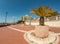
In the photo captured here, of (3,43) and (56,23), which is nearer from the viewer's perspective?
(3,43)

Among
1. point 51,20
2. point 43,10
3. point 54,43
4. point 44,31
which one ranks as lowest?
point 54,43

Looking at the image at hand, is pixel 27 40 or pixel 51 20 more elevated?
pixel 51 20

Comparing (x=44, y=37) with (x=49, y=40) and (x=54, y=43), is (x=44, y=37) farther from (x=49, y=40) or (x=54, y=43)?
(x=54, y=43)

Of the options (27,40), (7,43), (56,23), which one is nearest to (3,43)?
(7,43)

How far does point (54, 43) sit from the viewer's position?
1017 cm

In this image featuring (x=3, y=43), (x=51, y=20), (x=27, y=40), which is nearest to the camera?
(x=3, y=43)

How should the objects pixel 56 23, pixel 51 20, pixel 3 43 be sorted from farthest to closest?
pixel 51 20, pixel 56 23, pixel 3 43

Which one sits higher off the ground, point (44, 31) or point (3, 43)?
point (44, 31)

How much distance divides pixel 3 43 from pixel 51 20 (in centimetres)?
1139

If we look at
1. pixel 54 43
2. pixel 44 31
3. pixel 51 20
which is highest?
pixel 51 20

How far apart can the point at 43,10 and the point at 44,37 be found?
413cm

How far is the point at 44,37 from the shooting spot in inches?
451

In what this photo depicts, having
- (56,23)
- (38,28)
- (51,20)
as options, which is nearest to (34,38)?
(38,28)

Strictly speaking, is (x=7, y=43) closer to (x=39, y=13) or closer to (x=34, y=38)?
(x=34, y=38)
